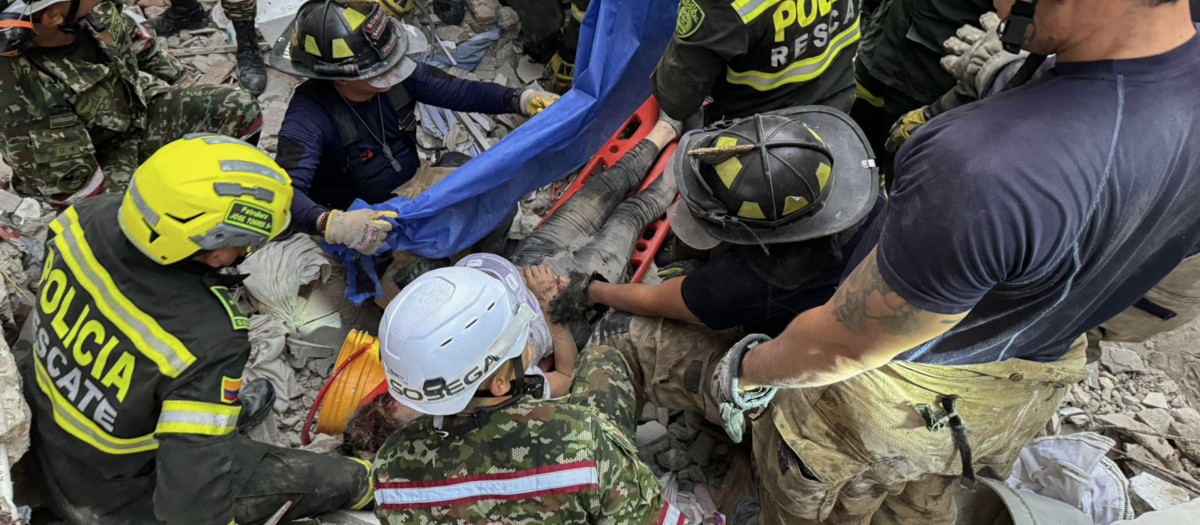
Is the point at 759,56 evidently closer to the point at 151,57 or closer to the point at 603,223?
the point at 603,223

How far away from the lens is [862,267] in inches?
67.0

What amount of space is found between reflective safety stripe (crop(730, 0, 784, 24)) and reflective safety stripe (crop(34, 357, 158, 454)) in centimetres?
257

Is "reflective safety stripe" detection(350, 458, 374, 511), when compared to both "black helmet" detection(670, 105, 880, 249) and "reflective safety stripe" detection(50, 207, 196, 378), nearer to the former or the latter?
"reflective safety stripe" detection(50, 207, 196, 378)

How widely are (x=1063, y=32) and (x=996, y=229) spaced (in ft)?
1.30

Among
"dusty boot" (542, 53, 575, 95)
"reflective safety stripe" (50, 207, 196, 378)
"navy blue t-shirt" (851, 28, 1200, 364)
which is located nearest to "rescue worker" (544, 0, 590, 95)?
"dusty boot" (542, 53, 575, 95)

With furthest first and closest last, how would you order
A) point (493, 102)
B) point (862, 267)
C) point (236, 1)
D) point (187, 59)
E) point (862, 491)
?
point (187, 59) < point (236, 1) < point (493, 102) < point (862, 491) < point (862, 267)

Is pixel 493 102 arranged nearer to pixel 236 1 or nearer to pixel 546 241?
pixel 546 241

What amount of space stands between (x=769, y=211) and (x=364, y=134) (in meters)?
2.46

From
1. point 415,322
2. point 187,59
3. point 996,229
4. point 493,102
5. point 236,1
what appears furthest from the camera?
point 187,59

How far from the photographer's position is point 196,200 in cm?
231

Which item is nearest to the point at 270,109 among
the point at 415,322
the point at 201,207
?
the point at 201,207

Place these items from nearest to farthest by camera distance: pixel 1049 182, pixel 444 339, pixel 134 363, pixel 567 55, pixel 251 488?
pixel 1049 182, pixel 444 339, pixel 134 363, pixel 251 488, pixel 567 55

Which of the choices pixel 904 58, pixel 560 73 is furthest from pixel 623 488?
pixel 560 73

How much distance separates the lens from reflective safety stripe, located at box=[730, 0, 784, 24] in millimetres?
2770
